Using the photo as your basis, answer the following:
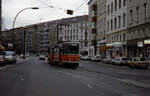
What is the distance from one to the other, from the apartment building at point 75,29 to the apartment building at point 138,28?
228 ft

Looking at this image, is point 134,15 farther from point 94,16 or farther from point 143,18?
point 94,16

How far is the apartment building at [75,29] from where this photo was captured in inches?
5814

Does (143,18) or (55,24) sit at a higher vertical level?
(55,24)

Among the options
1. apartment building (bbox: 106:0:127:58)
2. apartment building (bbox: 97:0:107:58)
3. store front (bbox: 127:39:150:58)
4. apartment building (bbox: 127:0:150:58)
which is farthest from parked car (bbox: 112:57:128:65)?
apartment building (bbox: 97:0:107:58)

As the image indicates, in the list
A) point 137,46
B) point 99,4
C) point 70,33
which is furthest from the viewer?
point 70,33

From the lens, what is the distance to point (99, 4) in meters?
94.9

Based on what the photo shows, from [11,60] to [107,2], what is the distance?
119ft

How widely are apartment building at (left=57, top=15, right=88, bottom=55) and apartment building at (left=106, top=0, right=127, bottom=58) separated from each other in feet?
174

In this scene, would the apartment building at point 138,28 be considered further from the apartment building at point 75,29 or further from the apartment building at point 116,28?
the apartment building at point 75,29

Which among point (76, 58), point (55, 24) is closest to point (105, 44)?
point (76, 58)

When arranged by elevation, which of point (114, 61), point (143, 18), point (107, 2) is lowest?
point (114, 61)

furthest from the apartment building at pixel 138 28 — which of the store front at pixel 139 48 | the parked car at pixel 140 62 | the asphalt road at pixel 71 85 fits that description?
the asphalt road at pixel 71 85

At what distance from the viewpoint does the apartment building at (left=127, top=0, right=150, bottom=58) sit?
53844 millimetres

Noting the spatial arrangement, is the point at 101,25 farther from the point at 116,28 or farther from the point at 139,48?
the point at 139,48
